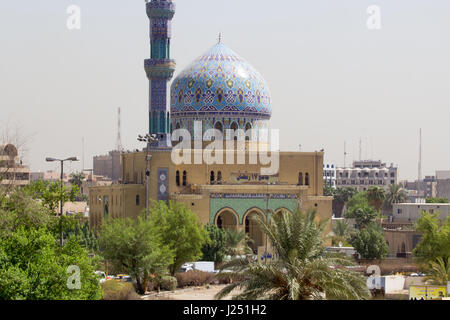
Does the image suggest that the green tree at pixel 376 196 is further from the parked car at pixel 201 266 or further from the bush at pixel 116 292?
the bush at pixel 116 292

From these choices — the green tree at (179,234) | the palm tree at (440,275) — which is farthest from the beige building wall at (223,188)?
the palm tree at (440,275)

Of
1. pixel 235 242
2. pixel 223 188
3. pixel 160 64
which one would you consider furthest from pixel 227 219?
pixel 160 64

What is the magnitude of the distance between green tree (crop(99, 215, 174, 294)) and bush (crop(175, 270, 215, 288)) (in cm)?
390

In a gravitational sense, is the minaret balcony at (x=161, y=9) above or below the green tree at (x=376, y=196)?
above

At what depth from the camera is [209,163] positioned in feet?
173

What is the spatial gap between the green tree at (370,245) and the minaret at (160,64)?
1255 cm

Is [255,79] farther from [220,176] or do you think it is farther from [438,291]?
[438,291]

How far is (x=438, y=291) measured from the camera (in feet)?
90.5

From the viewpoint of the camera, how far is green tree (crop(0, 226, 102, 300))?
2052 cm

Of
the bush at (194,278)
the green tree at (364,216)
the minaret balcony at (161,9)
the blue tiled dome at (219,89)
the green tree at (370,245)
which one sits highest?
the minaret balcony at (161,9)

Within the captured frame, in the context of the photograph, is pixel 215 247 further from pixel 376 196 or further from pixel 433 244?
pixel 376 196

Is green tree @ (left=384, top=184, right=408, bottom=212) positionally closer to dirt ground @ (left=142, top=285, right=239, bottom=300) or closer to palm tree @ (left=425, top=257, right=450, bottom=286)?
dirt ground @ (left=142, top=285, right=239, bottom=300)

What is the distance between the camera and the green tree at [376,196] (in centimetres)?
6847

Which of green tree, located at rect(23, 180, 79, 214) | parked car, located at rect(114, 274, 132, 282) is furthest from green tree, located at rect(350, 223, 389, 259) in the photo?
green tree, located at rect(23, 180, 79, 214)
